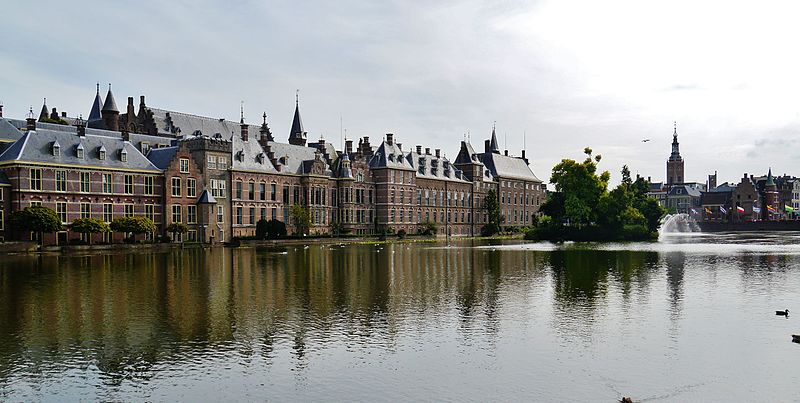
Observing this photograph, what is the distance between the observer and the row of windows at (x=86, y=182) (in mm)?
62419

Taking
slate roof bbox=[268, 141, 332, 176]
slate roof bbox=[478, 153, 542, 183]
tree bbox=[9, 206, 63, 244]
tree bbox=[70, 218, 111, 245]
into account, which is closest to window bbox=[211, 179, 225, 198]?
slate roof bbox=[268, 141, 332, 176]

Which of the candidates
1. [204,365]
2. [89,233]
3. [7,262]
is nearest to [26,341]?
[204,365]

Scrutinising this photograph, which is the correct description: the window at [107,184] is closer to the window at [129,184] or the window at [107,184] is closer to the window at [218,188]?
the window at [129,184]

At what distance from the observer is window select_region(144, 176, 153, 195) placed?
234 ft

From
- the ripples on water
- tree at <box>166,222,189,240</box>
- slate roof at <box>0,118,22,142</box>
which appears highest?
slate roof at <box>0,118,22,142</box>

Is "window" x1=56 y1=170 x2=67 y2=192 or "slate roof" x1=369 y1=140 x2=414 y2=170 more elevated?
"slate roof" x1=369 y1=140 x2=414 y2=170

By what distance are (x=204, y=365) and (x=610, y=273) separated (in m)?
27.2

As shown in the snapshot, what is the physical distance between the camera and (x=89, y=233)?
213ft

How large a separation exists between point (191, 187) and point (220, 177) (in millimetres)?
4613

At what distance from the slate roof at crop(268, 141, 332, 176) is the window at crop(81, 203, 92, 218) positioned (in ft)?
88.8

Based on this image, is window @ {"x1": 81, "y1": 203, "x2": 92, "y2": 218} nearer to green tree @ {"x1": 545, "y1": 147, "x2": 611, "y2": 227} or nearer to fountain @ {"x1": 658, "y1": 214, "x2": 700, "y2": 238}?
green tree @ {"x1": 545, "y1": 147, "x2": 611, "y2": 227}

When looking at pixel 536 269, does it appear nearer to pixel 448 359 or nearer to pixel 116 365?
pixel 448 359

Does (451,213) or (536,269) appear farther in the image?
(451,213)

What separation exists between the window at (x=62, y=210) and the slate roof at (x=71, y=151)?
3681 millimetres
